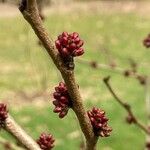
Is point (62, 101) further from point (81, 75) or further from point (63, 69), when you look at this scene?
point (81, 75)

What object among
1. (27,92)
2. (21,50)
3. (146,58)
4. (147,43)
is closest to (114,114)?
(27,92)

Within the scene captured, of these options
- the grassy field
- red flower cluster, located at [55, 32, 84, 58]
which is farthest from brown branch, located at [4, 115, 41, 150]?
the grassy field

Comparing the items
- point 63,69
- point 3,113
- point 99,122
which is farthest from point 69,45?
point 3,113

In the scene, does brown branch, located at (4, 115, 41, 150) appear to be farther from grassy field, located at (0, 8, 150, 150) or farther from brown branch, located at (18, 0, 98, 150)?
grassy field, located at (0, 8, 150, 150)

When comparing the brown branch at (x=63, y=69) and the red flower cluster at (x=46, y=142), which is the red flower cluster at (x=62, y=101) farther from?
the red flower cluster at (x=46, y=142)

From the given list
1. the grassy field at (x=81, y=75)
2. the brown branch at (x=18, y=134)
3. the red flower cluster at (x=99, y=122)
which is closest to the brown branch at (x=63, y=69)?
the red flower cluster at (x=99, y=122)

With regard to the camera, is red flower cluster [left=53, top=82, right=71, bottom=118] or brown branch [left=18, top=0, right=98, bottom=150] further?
red flower cluster [left=53, top=82, right=71, bottom=118]

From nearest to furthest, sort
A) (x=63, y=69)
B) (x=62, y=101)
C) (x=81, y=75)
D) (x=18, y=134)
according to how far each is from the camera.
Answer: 1. (x=63, y=69)
2. (x=62, y=101)
3. (x=18, y=134)
4. (x=81, y=75)
